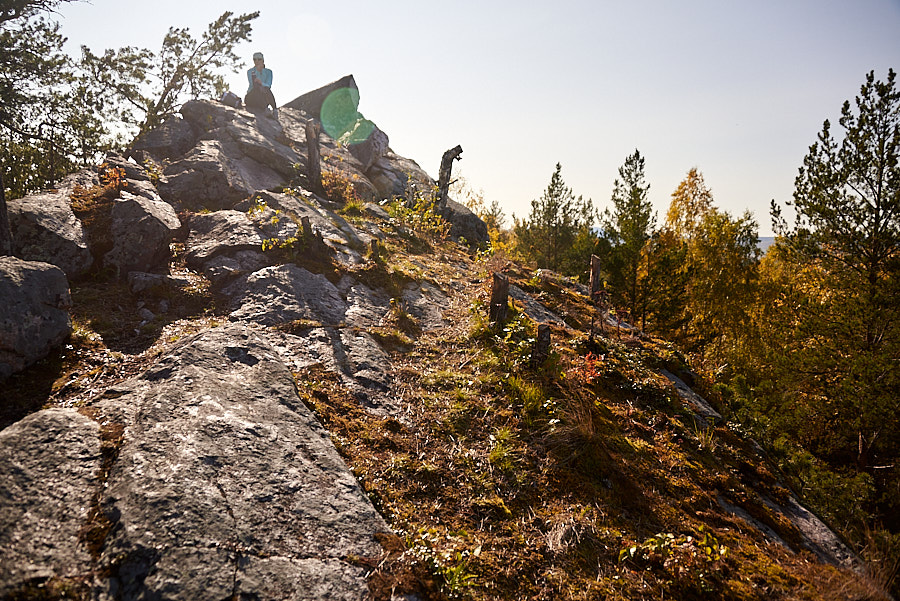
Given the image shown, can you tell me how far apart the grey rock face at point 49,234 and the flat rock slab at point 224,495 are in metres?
3.96

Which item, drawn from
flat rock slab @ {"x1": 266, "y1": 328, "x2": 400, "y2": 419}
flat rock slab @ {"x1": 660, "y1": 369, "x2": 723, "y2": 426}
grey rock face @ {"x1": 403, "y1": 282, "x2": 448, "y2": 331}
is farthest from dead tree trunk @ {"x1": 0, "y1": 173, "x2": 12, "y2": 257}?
flat rock slab @ {"x1": 660, "y1": 369, "x2": 723, "y2": 426}

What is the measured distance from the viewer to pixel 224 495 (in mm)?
3330

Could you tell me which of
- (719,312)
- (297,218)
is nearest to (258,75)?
(297,218)

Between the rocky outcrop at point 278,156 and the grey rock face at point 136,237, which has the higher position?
the rocky outcrop at point 278,156

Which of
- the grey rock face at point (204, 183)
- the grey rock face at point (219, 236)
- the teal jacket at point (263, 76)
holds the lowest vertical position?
the grey rock face at point (219, 236)

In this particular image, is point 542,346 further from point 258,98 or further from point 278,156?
point 258,98

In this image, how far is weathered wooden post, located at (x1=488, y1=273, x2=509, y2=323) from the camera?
27.4 ft

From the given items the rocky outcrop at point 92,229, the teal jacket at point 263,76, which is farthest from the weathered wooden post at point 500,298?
the teal jacket at point 263,76

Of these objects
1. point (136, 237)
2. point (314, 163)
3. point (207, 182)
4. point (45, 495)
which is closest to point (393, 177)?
point (314, 163)

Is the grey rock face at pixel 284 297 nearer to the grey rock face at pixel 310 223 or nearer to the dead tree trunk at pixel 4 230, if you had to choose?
the grey rock face at pixel 310 223

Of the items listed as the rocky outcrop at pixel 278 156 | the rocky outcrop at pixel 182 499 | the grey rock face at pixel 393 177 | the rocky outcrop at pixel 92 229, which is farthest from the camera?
the grey rock face at pixel 393 177

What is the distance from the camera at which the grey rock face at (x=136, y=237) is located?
288 inches

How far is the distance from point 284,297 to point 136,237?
2976 mm

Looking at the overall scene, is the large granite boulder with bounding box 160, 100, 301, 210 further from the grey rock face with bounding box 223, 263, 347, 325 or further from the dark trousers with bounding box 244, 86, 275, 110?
the grey rock face with bounding box 223, 263, 347, 325
